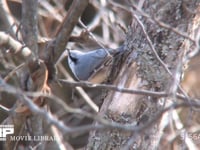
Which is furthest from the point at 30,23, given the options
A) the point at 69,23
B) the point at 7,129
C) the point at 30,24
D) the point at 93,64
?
the point at 93,64

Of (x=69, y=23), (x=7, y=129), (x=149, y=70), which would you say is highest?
(x=69, y=23)

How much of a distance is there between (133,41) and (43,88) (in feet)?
1.56

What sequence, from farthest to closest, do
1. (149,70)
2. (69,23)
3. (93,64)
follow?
1. (93,64)
2. (149,70)
3. (69,23)

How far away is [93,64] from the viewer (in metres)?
2.82

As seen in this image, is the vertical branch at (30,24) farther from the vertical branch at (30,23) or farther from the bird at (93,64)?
the bird at (93,64)

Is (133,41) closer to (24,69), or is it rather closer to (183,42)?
(183,42)

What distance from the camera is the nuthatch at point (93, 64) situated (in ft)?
8.58

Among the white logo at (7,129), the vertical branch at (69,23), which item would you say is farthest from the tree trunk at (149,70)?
the white logo at (7,129)

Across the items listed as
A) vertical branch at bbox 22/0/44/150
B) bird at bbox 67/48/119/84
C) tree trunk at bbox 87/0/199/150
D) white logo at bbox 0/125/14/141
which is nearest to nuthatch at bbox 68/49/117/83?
bird at bbox 67/48/119/84

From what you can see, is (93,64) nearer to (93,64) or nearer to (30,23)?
(93,64)

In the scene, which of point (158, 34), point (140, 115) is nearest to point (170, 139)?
point (140, 115)

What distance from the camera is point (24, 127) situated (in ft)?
8.30

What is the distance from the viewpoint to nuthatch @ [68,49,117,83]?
261 cm

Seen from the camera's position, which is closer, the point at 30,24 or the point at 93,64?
the point at 30,24
